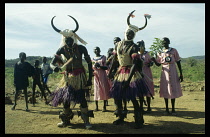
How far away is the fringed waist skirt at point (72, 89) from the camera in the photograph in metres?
4.68

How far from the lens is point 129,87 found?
182 inches

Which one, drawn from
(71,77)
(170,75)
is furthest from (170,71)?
(71,77)

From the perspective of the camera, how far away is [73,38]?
16.0 feet

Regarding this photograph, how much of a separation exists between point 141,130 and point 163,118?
139cm

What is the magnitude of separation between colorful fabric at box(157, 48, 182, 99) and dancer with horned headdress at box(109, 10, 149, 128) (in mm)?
1531

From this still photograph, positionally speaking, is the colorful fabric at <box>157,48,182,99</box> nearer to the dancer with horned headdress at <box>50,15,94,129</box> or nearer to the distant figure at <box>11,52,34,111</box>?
the dancer with horned headdress at <box>50,15,94,129</box>

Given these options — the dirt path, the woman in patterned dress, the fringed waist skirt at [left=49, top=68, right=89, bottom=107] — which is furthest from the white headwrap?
the woman in patterned dress

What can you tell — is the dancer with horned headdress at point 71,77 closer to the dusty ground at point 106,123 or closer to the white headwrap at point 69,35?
the white headwrap at point 69,35

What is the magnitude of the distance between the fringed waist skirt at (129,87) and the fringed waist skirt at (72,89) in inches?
29.6

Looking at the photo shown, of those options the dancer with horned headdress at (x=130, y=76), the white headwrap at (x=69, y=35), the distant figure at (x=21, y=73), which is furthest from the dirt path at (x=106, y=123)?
the white headwrap at (x=69, y=35)

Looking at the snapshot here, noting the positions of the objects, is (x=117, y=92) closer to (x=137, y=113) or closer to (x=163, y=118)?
(x=137, y=113)

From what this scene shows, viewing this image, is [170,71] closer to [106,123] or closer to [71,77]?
[106,123]

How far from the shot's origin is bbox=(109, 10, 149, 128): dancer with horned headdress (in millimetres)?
4531
